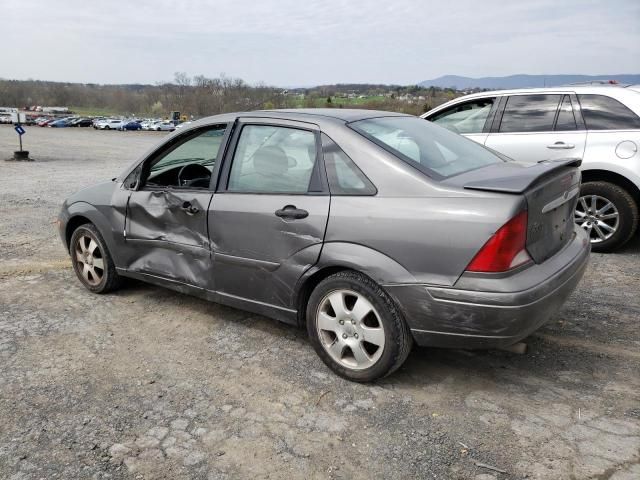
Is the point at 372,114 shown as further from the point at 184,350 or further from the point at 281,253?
the point at 184,350

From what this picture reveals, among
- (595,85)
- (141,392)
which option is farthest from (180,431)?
(595,85)

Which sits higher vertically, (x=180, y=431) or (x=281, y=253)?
(x=281, y=253)

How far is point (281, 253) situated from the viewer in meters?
3.45

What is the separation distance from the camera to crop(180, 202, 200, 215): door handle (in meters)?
3.89

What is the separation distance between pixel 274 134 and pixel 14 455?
2.37 meters

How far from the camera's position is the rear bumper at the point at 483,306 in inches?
109

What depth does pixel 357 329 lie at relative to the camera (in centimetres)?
318

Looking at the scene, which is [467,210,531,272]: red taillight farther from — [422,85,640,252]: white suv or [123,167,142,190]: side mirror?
[422,85,640,252]: white suv

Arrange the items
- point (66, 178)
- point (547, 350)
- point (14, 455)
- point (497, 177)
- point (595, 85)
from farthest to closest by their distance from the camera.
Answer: point (66, 178), point (595, 85), point (547, 350), point (497, 177), point (14, 455)

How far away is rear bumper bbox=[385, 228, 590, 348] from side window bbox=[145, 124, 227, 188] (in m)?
1.95

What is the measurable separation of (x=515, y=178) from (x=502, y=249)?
19.2 inches

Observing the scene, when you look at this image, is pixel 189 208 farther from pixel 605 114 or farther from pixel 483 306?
pixel 605 114

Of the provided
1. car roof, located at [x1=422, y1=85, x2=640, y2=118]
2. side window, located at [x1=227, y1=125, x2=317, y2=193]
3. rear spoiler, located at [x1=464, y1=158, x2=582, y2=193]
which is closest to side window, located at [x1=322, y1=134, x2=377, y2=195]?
side window, located at [x1=227, y1=125, x2=317, y2=193]

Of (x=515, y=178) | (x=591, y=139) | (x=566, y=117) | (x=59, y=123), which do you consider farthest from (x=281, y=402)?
(x=59, y=123)
